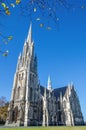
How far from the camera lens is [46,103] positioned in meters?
54.2

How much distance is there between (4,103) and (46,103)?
17.4 m

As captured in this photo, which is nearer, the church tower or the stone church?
the church tower

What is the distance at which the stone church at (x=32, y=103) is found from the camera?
48.4m

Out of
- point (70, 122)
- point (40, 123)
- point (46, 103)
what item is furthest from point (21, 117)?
point (70, 122)

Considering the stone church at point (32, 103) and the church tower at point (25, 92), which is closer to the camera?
the church tower at point (25, 92)

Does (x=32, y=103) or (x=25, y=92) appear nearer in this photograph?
(x=32, y=103)

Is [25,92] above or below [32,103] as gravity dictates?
above

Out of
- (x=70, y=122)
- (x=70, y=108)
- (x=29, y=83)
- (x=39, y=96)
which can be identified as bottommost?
(x=70, y=122)

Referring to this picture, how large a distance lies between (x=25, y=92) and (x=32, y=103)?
4.53 metres

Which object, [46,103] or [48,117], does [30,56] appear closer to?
[46,103]

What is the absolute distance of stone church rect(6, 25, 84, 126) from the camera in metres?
48.4

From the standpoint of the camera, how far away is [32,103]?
2019 inches

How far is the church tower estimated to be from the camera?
47.3 metres

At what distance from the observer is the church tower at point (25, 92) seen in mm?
47287
